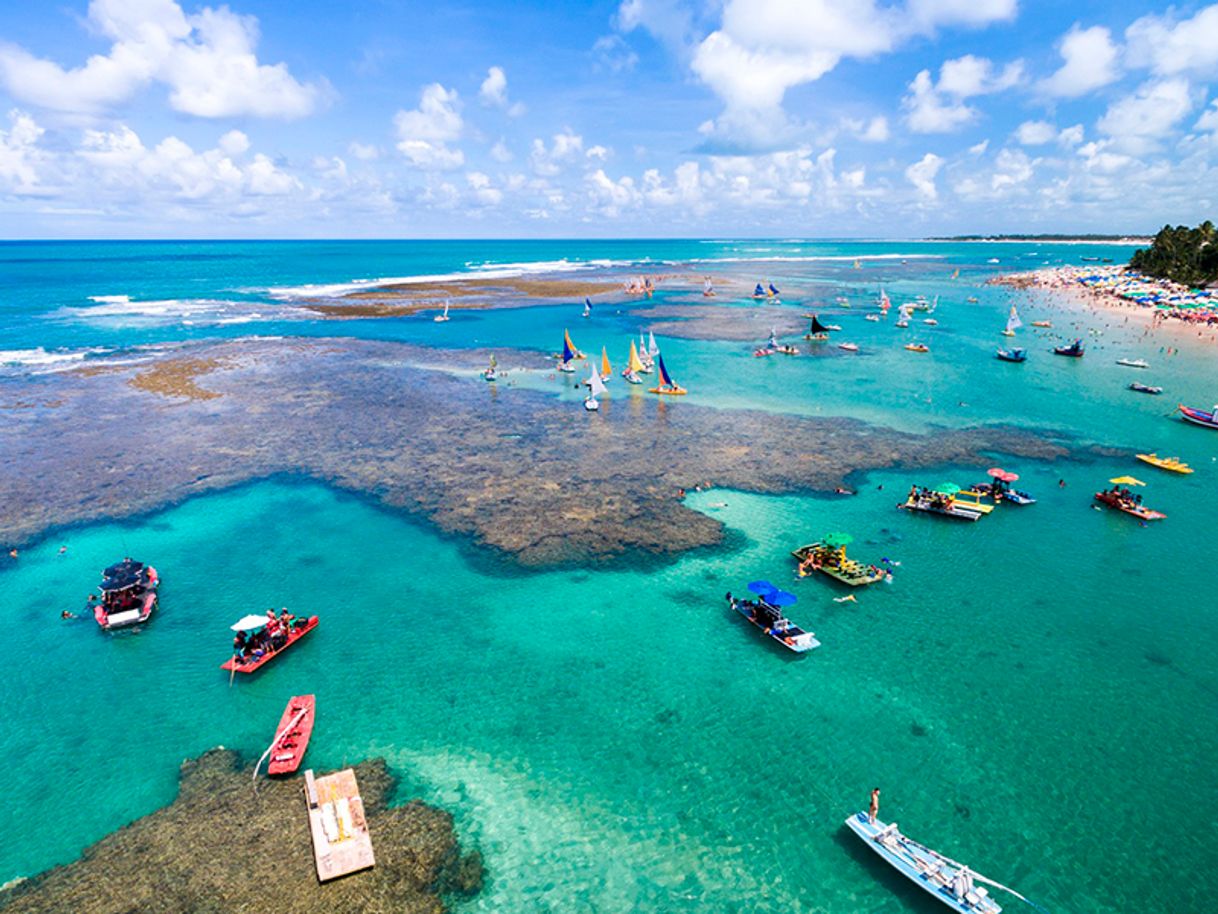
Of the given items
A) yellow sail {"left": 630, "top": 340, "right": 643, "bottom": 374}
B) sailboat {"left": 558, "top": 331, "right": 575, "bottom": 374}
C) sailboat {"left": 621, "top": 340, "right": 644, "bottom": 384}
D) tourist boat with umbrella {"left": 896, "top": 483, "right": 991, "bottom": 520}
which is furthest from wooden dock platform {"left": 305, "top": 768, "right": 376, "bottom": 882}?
sailboat {"left": 558, "top": 331, "right": 575, "bottom": 374}

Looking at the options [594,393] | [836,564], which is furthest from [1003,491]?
[594,393]

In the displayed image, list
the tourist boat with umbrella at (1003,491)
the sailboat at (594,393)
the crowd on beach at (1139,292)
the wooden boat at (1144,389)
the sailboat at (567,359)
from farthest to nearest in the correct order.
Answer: the crowd on beach at (1139,292) < the sailboat at (567,359) < the wooden boat at (1144,389) < the sailboat at (594,393) < the tourist boat with umbrella at (1003,491)

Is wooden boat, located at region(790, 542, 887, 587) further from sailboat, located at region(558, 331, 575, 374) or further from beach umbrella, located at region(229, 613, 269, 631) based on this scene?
sailboat, located at region(558, 331, 575, 374)

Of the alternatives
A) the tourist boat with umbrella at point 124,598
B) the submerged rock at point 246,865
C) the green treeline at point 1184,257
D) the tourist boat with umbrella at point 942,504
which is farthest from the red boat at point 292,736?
the green treeline at point 1184,257

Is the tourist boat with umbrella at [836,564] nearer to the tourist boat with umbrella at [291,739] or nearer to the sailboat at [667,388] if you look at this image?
the tourist boat with umbrella at [291,739]

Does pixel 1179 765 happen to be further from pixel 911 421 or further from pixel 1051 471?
pixel 911 421

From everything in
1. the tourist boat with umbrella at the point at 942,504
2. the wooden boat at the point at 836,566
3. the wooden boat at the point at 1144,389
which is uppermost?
the wooden boat at the point at 1144,389
